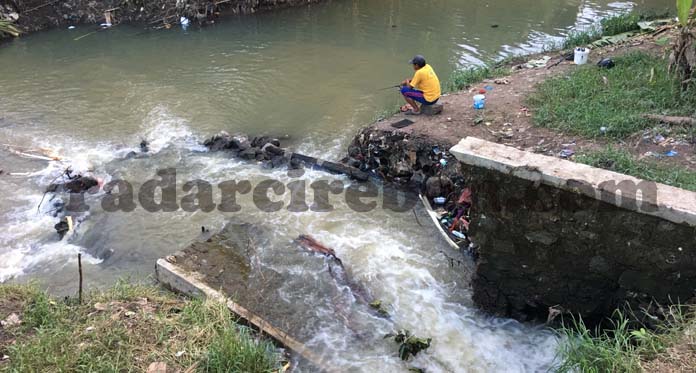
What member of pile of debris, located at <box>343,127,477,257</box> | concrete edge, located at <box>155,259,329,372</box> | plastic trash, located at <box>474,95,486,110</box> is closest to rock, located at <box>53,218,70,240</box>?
concrete edge, located at <box>155,259,329,372</box>

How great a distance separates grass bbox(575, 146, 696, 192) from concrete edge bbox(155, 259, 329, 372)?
3966 mm

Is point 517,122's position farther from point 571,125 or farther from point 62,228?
point 62,228

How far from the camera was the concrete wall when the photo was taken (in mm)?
4297

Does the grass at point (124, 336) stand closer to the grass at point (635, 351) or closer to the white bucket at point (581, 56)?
the grass at point (635, 351)

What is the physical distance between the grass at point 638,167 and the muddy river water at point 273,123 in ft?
6.67

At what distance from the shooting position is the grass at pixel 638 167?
5.49 metres

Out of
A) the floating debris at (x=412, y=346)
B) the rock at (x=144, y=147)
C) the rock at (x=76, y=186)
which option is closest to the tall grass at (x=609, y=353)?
the floating debris at (x=412, y=346)

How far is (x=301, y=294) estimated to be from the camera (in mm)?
5992

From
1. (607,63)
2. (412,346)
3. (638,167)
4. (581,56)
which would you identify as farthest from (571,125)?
(412,346)

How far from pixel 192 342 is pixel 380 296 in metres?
2.41

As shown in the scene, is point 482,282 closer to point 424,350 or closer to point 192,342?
point 424,350

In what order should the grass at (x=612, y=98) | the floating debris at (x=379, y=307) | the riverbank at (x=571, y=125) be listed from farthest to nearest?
the grass at (x=612, y=98), the riverbank at (x=571, y=125), the floating debris at (x=379, y=307)

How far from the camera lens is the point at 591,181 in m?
4.45

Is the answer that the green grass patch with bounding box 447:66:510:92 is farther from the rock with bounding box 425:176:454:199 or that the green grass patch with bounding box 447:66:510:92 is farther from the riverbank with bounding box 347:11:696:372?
the rock with bounding box 425:176:454:199
